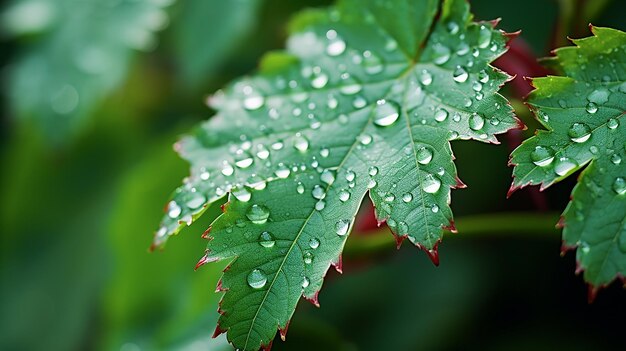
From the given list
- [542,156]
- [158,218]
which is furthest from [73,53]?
[542,156]

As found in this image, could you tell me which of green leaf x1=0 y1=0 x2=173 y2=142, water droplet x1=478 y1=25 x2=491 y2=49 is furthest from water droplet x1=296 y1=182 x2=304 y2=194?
green leaf x1=0 y1=0 x2=173 y2=142

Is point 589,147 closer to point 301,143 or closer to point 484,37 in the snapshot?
point 484,37

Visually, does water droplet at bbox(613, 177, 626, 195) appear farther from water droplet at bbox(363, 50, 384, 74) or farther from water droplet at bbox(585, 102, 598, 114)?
water droplet at bbox(363, 50, 384, 74)

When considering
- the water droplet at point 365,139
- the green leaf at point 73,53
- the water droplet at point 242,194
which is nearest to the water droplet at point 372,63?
the water droplet at point 365,139

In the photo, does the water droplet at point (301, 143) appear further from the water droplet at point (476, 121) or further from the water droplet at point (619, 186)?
the water droplet at point (619, 186)

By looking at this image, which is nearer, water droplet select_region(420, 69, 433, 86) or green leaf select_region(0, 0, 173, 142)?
water droplet select_region(420, 69, 433, 86)

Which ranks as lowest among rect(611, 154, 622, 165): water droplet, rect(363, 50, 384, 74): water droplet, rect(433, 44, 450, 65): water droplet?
rect(363, 50, 384, 74): water droplet

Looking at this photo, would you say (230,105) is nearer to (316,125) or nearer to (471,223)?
(316,125)
